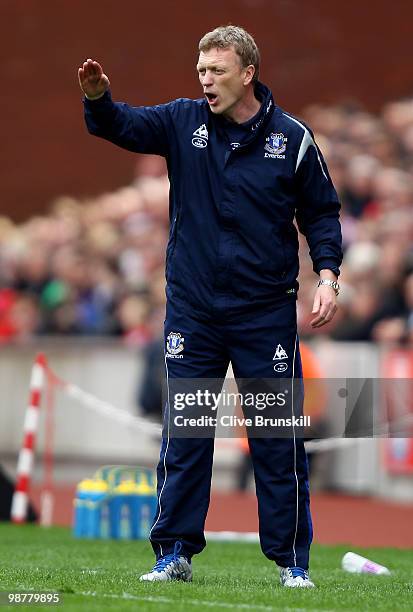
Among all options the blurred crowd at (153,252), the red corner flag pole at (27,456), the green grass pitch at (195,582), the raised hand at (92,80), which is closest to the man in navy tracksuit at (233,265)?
the raised hand at (92,80)

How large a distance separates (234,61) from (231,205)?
1.96 feet

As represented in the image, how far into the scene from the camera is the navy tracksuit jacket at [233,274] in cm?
621

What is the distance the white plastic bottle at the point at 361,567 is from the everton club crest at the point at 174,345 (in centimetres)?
188

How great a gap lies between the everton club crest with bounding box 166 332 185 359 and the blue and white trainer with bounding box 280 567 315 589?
102 centimetres

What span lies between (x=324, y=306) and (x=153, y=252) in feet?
39.4

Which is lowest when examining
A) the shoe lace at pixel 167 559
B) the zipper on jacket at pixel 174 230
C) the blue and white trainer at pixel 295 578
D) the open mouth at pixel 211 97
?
the blue and white trainer at pixel 295 578

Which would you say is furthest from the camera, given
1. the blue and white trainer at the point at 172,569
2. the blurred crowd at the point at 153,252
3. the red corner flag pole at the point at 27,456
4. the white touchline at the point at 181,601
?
the blurred crowd at the point at 153,252

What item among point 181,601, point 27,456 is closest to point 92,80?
point 181,601

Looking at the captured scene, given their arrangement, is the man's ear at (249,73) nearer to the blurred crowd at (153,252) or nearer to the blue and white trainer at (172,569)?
the blue and white trainer at (172,569)

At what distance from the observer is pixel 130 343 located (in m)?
17.0

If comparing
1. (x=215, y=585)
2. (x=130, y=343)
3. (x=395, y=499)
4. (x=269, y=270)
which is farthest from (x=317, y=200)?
(x=130, y=343)

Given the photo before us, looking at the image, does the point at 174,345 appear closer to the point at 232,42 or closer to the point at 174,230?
the point at 174,230

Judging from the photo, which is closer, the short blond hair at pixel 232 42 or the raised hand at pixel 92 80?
the raised hand at pixel 92 80

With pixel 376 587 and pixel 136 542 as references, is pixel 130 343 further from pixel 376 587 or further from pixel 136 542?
pixel 376 587
